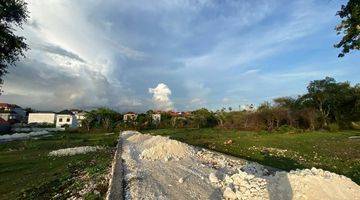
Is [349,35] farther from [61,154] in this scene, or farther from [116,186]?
[61,154]

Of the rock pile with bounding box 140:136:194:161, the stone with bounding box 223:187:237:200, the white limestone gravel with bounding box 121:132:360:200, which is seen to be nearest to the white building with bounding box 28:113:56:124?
the rock pile with bounding box 140:136:194:161

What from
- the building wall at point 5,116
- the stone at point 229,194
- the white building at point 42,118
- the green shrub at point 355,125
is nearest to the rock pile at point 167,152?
the stone at point 229,194

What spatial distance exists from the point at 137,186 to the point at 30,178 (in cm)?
932

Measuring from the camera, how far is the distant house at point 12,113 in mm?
123344

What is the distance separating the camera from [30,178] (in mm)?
18984

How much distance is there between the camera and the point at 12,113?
130m

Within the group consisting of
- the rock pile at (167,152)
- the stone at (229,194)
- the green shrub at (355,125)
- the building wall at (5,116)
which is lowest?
the stone at (229,194)

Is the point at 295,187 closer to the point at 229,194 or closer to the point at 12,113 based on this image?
the point at 229,194

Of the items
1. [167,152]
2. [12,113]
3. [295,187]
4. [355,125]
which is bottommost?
[295,187]

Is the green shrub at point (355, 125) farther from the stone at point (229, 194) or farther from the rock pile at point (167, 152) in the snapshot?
the stone at point (229, 194)

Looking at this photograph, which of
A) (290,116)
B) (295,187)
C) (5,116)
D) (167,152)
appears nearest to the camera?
(295,187)

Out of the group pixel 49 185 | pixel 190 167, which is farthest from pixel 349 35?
pixel 49 185

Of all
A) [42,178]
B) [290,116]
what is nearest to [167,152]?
[42,178]

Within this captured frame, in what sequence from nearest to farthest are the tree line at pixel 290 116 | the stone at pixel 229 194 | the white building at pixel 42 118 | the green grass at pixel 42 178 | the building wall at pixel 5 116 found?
1. the stone at pixel 229 194
2. the green grass at pixel 42 178
3. the tree line at pixel 290 116
4. the building wall at pixel 5 116
5. the white building at pixel 42 118
